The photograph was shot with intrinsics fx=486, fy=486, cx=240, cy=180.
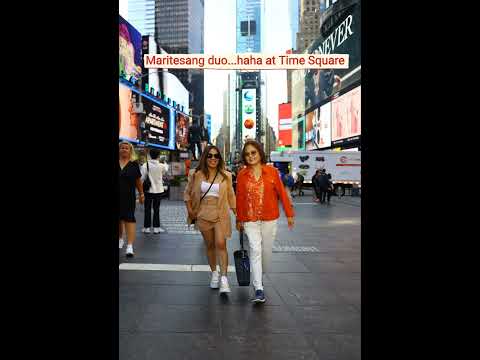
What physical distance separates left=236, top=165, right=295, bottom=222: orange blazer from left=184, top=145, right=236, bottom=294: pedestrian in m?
0.43

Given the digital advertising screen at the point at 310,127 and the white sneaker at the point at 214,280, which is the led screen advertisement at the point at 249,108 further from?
the white sneaker at the point at 214,280

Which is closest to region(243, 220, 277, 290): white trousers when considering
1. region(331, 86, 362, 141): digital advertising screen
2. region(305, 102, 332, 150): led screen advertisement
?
region(331, 86, 362, 141): digital advertising screen

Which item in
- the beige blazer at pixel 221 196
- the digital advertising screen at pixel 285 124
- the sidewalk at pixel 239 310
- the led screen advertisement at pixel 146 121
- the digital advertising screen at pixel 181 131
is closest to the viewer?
the sidewalk at pixel 239 310

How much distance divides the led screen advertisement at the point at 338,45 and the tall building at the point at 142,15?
111 metres

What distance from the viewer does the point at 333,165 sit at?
3319 centimetres

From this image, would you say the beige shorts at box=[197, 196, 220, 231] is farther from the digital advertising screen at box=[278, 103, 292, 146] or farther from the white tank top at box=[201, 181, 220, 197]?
the digital advertising screen at box=[278, 103, 292, 146]

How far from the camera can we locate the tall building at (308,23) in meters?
134

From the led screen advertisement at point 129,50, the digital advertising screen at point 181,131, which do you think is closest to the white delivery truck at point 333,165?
the led screen advertisement at point 129,50

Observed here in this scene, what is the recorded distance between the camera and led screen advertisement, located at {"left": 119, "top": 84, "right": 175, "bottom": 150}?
151ft
